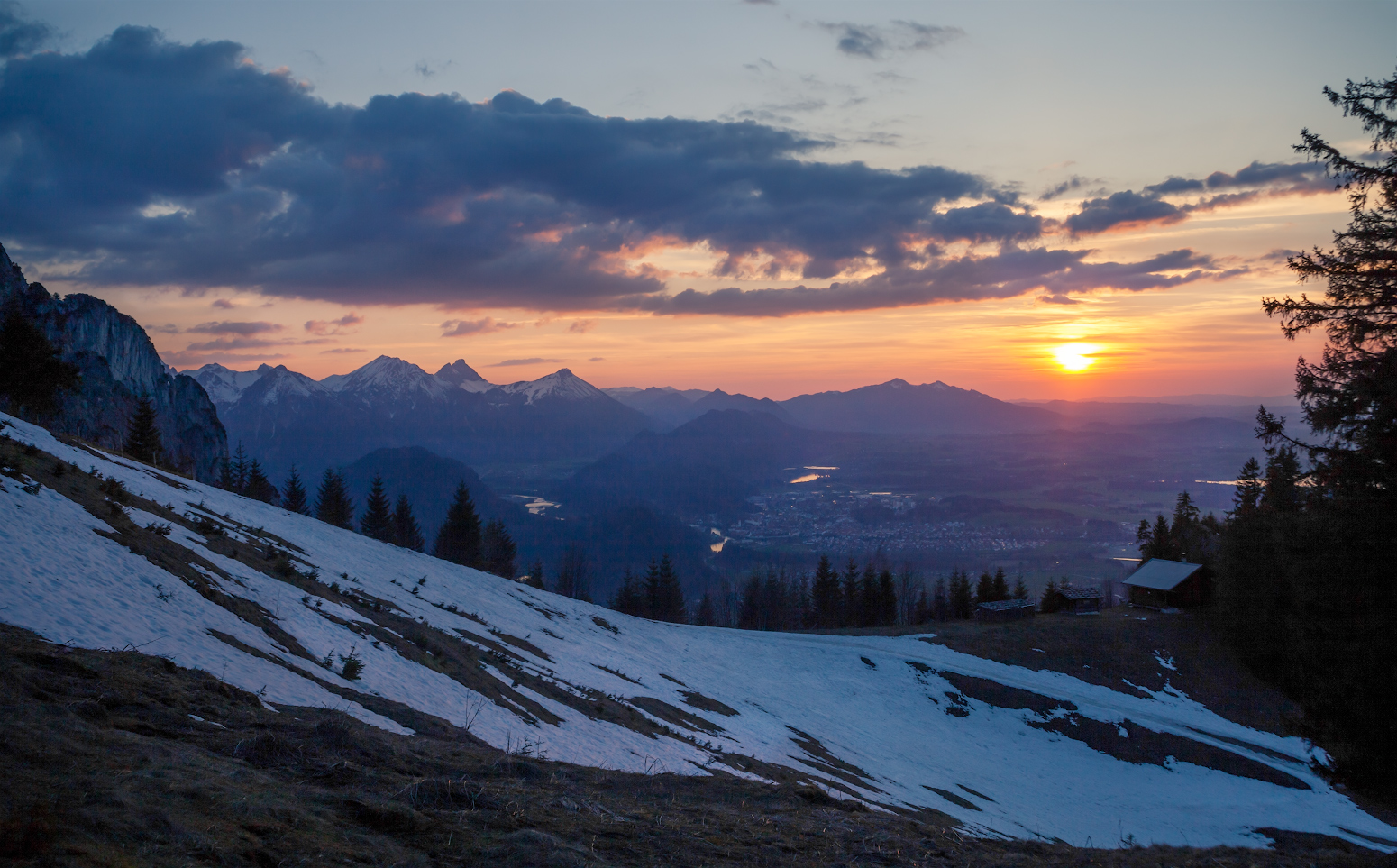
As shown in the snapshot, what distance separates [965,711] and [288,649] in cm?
3770

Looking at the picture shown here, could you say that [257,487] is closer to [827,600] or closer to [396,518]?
[396,518]

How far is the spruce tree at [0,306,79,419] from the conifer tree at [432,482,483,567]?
4467 cm

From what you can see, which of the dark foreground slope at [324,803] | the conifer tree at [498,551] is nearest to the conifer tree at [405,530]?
the conifer tree at [498,551]

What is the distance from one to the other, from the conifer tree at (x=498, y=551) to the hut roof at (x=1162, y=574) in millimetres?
74078

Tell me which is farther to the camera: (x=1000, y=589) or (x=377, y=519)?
(x=377, y=519)

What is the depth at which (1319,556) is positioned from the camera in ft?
43.4

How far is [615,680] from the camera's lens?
26.7m

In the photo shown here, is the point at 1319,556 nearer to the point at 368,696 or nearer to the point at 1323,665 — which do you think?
the point at 1323,665

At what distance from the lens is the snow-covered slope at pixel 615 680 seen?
13.1 meters

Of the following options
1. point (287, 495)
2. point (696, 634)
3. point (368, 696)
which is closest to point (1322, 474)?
point (368, 696)

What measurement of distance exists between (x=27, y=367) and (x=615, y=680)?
38.7m

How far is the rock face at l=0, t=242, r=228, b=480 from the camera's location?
9688cm

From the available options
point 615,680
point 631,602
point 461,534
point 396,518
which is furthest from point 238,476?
point 615,680

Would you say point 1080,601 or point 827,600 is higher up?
point 1080,601
